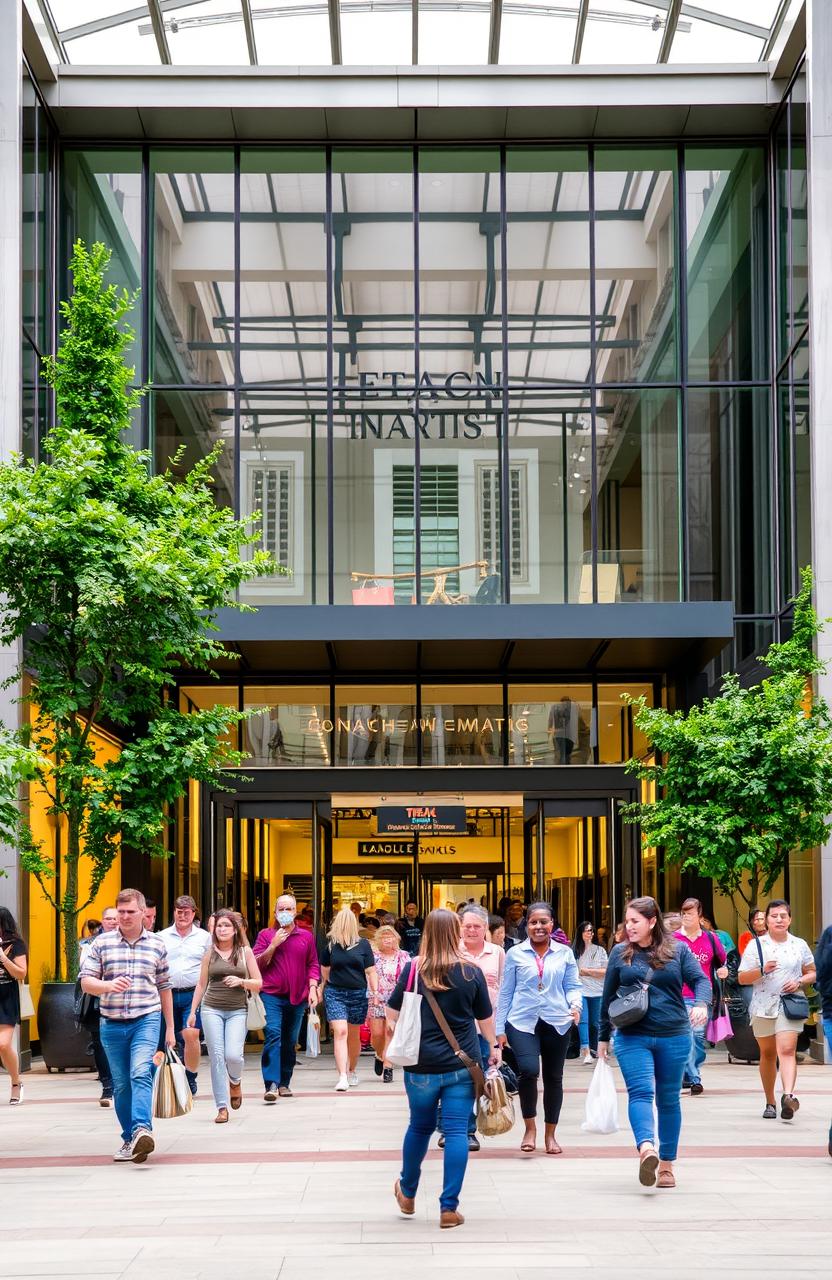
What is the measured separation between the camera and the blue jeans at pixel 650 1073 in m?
9.61

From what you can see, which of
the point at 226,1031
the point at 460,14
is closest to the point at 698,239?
the point at 460,14

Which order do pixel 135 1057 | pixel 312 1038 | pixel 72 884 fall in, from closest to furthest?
pixel 135 1057
pixel 72 884
pixel 312 1038

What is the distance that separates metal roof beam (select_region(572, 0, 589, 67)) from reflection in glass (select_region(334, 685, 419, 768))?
380 inches

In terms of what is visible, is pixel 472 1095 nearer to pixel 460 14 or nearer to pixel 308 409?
pixel 308 409

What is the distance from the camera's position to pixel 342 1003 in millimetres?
16391

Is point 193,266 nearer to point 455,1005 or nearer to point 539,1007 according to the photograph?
point 539,1007

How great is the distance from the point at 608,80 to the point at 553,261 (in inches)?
105

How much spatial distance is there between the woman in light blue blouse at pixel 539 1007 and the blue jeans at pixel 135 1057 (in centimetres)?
241

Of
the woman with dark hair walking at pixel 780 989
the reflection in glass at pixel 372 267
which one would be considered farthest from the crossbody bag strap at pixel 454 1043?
the reflection in glass at pixel 372 267

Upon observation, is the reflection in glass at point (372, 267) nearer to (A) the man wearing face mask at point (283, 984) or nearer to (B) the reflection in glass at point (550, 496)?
(B) the reflection in glass at point (550, 496)

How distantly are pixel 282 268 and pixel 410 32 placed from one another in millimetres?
3859

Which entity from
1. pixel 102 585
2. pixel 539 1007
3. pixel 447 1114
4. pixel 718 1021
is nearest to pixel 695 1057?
pixel 718 1021

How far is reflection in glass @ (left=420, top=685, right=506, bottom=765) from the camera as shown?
81.3 ft

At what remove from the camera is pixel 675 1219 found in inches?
347
